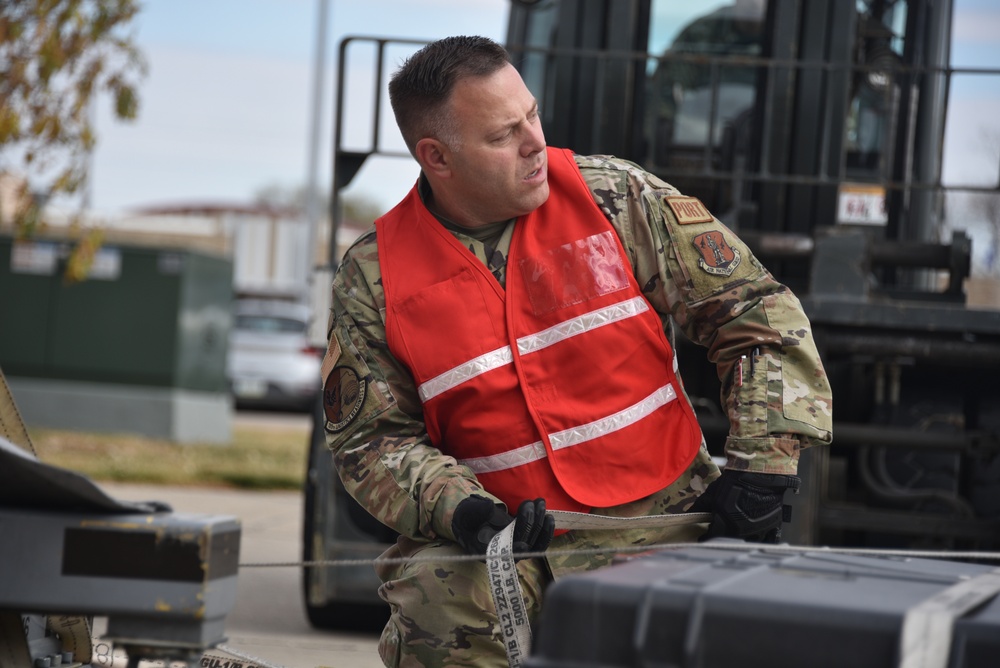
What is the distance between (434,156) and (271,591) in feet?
13.6

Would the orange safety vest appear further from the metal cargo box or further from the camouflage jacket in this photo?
the metal cargo box

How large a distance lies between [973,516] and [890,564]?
106 inches

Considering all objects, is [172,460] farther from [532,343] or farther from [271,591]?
[532,343]

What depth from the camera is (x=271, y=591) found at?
6285mm

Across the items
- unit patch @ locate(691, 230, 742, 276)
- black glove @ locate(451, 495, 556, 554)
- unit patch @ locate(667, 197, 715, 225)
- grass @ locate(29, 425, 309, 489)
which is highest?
unit patch @ locate(667, 197, 715, 225)

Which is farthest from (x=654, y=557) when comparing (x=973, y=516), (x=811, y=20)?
(x=811, y=20)

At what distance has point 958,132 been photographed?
461cm

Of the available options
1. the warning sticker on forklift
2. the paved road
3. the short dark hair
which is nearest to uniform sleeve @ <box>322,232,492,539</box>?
the short dark hair

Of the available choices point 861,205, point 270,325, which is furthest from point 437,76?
point 270,325

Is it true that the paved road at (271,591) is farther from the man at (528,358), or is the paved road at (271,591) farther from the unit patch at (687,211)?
the unit patch at (687,211)

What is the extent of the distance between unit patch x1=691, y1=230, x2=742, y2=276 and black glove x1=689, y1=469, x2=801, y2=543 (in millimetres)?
396

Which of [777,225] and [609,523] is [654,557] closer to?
[609,523]

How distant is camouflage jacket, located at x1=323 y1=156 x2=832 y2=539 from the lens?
243 cm

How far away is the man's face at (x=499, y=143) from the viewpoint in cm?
250
